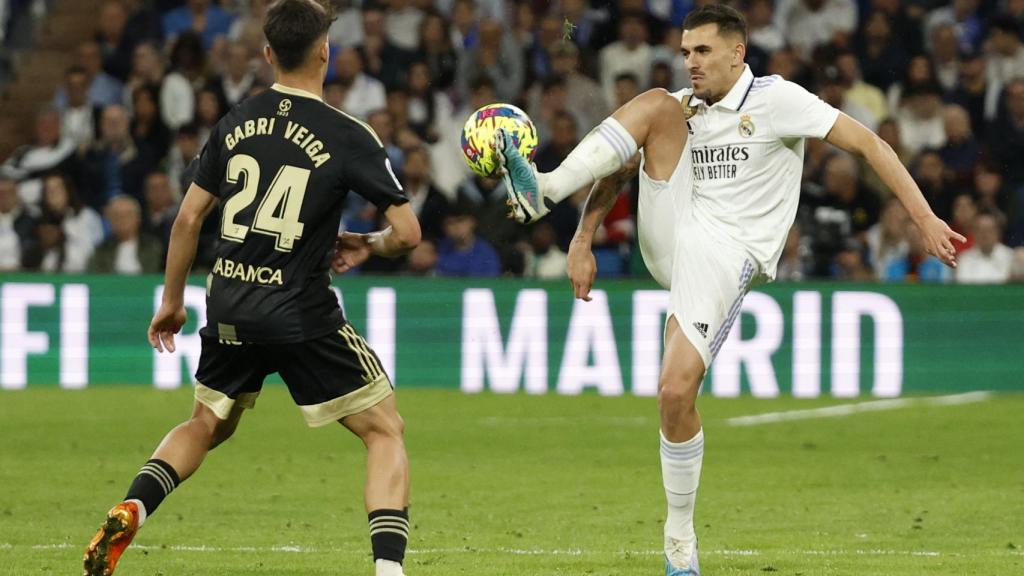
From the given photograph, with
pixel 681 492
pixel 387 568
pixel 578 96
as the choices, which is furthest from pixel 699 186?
pixel 578 96

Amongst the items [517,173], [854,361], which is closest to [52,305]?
[854,361]

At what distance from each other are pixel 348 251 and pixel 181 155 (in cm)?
1138

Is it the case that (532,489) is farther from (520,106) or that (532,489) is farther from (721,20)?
(520,106)

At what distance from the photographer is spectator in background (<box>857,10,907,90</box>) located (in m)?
17.4

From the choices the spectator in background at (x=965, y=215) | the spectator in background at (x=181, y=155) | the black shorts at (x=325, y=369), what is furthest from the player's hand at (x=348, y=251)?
the spectator in background at (x=181, y=155)

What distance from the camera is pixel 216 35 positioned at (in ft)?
61.1

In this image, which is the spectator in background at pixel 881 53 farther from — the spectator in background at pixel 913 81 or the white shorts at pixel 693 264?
the white shorts at pixel 693 264

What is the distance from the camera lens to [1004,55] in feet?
56.2

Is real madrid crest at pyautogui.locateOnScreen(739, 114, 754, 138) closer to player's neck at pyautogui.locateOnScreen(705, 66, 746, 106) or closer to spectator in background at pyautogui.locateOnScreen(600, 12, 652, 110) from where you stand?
player's neck at pyautogui.locateOnScreen(705, 66, 746, 106)

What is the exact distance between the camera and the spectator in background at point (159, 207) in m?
16.4

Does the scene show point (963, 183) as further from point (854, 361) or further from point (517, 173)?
point (517, 173)

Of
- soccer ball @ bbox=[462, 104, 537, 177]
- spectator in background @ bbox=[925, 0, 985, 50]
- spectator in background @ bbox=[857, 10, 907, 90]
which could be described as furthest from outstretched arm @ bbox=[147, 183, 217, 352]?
spectator in background @ bbox=[925, 0, 985, 50]

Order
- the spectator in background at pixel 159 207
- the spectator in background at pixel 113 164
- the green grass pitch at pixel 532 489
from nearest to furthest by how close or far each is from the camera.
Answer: the green grass pitch at pixel 532 489 < the spectator in background at pixel 159 207 < the spectator in background at pixel 113 164

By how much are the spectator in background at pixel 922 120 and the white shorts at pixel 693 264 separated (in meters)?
10.1
